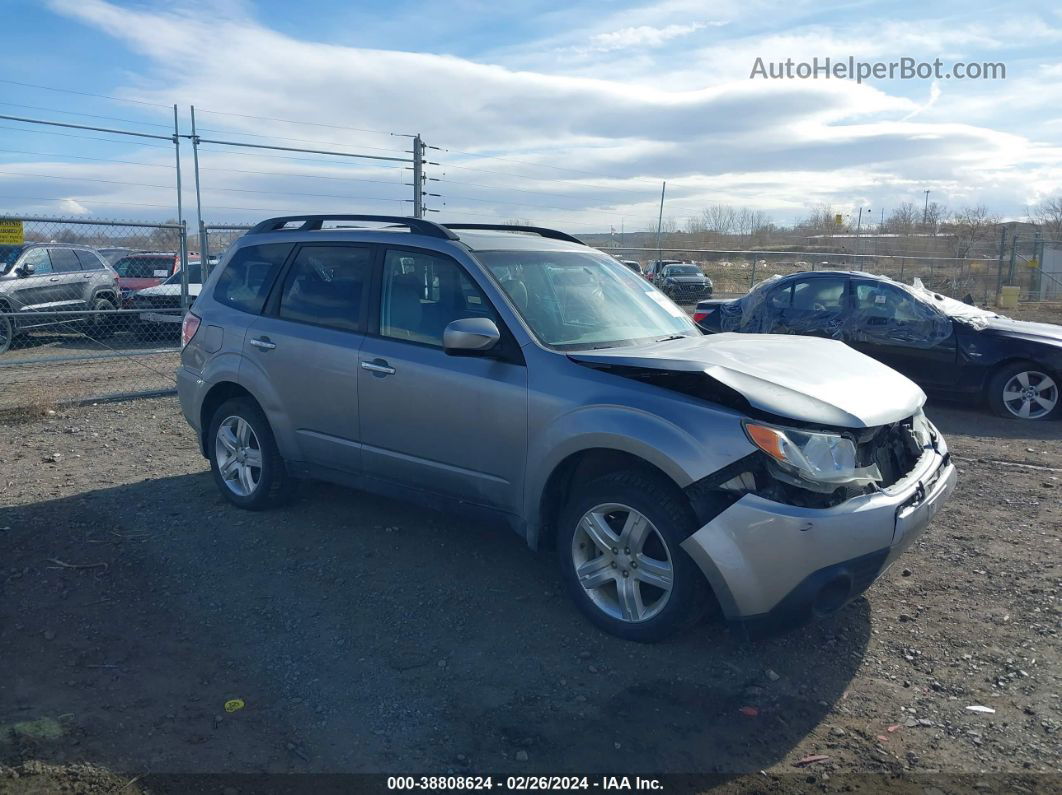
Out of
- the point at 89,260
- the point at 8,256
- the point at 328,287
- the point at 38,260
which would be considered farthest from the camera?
the point at 89,260

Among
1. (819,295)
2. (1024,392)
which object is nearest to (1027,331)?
(1024,392)

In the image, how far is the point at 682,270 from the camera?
27156 mm

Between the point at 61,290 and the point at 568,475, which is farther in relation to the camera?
the point at 61,290

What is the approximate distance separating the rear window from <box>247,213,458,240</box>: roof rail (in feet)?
0.64

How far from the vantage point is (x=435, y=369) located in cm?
472

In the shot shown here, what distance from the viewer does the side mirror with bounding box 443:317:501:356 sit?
4.29 m

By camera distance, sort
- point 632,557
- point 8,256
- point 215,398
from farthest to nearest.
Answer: point 8,256
point 215,398
point 632,557

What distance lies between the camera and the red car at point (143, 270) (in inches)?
730

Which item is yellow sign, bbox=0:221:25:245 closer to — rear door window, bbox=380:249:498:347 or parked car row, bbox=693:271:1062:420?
rear door window, bbox=380:249:498:347

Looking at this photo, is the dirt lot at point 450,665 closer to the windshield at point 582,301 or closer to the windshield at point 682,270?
the windshield at point 582,301

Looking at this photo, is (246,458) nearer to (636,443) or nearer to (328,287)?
(328,287)

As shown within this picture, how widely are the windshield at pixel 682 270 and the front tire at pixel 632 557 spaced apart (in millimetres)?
23297

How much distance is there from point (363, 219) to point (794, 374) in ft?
9.80

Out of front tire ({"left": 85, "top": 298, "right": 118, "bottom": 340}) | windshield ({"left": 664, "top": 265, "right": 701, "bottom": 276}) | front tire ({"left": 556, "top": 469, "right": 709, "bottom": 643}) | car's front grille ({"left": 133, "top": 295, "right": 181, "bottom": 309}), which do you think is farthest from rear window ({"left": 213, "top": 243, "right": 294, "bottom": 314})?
windshield ({"left": 664, "top": 265, "right": 701, "bottom": 276})
